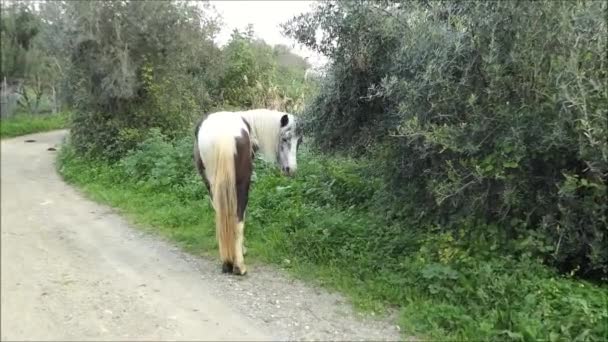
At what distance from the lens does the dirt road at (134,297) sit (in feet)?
11.9

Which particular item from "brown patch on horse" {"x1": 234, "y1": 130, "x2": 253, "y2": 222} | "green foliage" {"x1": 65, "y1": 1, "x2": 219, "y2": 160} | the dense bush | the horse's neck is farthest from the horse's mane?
"green foliage" {"x1": 65, "y1": 1, "x2": 219, "y2": 160}

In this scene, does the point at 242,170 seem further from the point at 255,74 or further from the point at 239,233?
the point at 255,74

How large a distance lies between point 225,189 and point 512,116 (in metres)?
2.60

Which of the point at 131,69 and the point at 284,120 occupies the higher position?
the point at 131,69

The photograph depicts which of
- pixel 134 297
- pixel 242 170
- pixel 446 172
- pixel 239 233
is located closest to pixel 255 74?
pixel 242 170

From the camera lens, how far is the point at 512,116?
458cm

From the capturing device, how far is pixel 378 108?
258 inches

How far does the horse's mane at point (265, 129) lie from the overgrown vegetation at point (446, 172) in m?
0.65

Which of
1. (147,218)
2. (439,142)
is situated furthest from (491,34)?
(147,218)

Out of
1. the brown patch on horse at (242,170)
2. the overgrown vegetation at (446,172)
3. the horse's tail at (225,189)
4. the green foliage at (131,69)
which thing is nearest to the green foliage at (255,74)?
the green foliage at (131,69)

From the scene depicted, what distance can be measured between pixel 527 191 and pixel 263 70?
12.5m

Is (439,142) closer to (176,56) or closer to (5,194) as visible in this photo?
(5,194)

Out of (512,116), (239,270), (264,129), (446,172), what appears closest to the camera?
(512,116)

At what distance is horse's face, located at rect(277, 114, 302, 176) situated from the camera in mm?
6223
